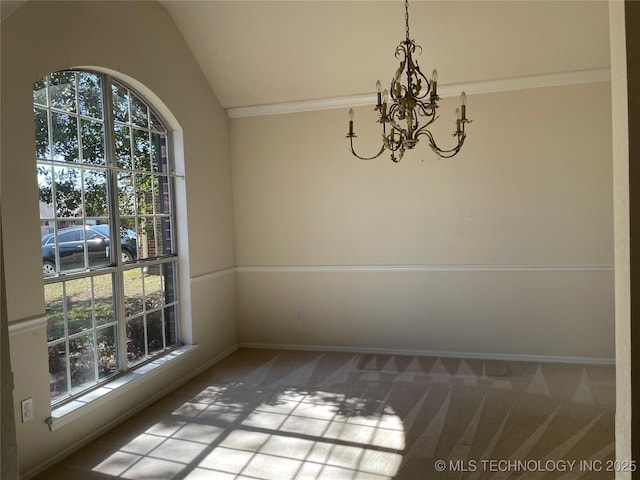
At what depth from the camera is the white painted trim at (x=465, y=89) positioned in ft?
14.0

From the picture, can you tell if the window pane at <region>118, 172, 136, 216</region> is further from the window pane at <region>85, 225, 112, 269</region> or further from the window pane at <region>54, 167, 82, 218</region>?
the window pane at <region>54, 167, 82, 218</region>

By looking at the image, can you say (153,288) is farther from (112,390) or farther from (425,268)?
(425,268)

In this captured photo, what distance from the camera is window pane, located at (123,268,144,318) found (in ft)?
12.0

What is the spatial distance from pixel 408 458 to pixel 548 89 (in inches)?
140

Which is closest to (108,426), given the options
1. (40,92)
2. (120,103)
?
(40,92)

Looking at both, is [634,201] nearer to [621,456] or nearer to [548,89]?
[621,456]

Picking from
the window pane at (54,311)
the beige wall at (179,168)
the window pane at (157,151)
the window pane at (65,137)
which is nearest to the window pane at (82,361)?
the window pane at (54,311)

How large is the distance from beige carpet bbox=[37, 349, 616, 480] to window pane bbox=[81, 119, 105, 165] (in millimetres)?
1972

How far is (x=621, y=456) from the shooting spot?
788 millimetres

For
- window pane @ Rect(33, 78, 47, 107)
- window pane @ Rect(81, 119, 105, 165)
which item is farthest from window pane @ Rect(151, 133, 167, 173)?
window pane @ Rect(33, 78, 47, 107)

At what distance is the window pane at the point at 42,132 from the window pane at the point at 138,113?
91 centimetres

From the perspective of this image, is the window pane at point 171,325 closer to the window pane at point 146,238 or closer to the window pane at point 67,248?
the window pane at point 146,238

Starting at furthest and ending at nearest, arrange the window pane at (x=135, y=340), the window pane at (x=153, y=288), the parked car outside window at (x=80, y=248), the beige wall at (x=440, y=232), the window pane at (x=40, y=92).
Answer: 1. the beige wall at (x=440, y=232)
2. the window pane at (x=153, y=288)
3. the window pane at (x=135, y=340)
4. the parked car outside window at (x=80, y=248)
5. the window pane at (x=40, y=92)

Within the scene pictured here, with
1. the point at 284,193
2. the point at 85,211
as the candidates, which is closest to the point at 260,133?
the point at 284,193
